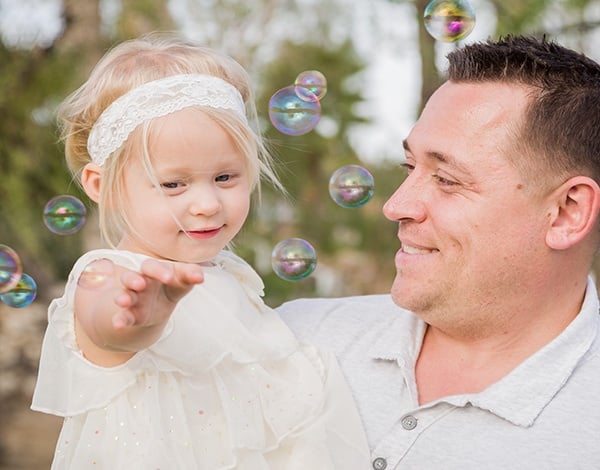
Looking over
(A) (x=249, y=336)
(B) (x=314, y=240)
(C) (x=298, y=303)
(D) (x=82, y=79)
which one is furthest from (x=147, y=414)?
(B) (x=314, y=240)

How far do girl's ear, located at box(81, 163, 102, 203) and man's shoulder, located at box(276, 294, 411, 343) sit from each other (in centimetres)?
67

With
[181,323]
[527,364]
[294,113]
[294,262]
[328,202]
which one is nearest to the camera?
[181,323]

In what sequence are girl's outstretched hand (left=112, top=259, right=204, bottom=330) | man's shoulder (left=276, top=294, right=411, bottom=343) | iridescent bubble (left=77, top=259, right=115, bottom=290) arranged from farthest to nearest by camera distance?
man's shoulder (left=276, top=294, right=411, bottom=343), iridescent bubble (left=77, top=259, right=115, bottom=290), girl's outstretched hand (left=112, top=259, right=204, bottom=330)

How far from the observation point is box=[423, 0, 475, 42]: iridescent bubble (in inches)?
125

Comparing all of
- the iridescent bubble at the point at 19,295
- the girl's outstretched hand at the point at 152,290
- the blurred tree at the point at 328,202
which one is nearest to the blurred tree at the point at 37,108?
the blurred tree at the point at 328,202

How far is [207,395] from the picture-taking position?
2.22 meters

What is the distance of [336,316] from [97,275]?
3.14ft

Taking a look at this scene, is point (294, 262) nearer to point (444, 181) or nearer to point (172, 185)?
point (444, 181)

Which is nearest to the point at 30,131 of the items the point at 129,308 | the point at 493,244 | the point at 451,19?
the point at 451,19

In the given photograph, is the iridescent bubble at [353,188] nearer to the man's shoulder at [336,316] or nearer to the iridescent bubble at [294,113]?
the iridescent bubble at [294,113]

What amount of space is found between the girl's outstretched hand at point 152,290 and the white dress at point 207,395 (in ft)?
1.15

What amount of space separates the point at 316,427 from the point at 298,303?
0.57 metres

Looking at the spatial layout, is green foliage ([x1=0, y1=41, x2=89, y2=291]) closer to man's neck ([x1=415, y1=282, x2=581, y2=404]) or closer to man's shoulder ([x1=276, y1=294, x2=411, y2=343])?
man's shoulder ([x1=276, y1=294, x2=411, y2=343])

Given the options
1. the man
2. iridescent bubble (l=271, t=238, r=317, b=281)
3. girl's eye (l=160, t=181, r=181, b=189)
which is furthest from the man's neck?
girl's eye (l=160, t=181, r=181, b=189)
